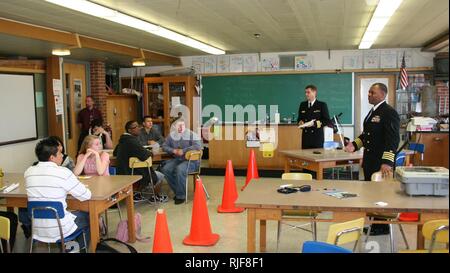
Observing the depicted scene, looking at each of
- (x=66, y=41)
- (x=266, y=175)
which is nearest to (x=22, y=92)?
(x=66, y=41)

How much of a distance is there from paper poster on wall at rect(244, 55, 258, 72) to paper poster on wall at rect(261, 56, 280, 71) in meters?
0.17

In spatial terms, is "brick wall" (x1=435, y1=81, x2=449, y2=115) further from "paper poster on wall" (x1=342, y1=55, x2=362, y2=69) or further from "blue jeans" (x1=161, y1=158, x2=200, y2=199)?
"paper poster on wall" (x1=342, y1=55, x2=362, y2=69)

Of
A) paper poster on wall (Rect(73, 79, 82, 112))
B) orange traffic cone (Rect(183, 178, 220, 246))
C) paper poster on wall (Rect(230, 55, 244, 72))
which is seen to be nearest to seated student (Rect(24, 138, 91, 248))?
orange traffic cone (Rect(183, 178, 220, 246))

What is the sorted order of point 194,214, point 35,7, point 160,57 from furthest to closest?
point 160,57 < point 35,7 < point 194,214

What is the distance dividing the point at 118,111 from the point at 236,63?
3144 mm

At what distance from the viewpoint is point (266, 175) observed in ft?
27.4

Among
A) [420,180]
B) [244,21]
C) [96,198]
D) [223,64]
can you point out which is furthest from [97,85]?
[420,180]

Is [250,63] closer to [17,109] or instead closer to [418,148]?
[418,148]

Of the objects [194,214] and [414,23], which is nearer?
[194,214]

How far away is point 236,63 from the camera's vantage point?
34.3 ft

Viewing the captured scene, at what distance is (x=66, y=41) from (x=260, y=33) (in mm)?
3177

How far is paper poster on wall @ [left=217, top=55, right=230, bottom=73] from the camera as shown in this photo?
10516 millimetres
